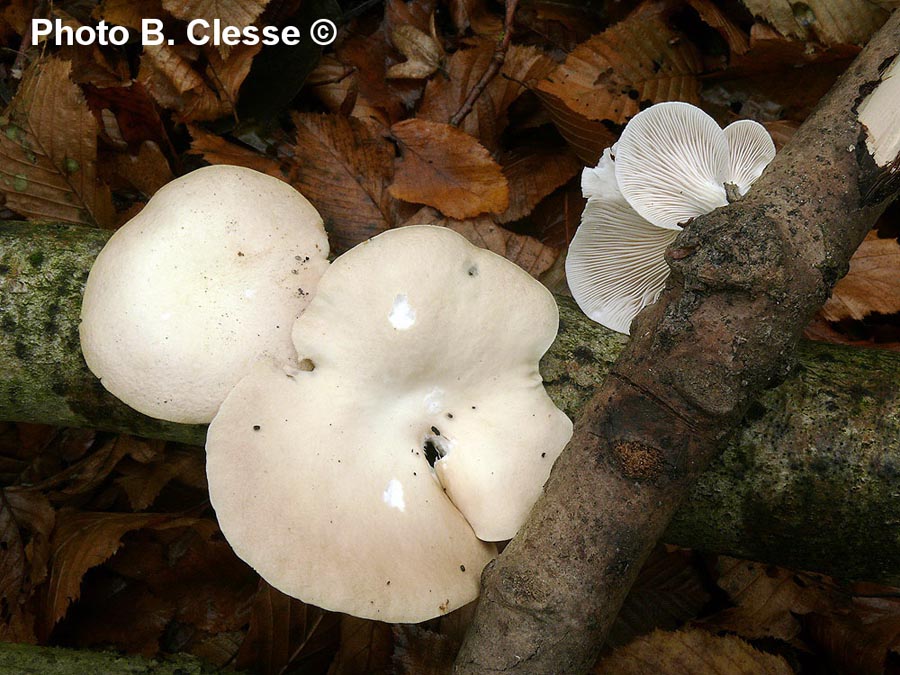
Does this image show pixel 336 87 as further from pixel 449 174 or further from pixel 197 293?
pixel 197 293

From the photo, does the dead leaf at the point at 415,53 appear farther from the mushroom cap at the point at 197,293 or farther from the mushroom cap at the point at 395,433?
the mushroom cap at the point at 395,433

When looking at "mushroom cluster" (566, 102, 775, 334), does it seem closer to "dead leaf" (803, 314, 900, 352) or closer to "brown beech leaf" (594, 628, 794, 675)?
"dead leaf" (803, 314, 900, 352)

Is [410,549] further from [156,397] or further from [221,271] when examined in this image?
[221,271]

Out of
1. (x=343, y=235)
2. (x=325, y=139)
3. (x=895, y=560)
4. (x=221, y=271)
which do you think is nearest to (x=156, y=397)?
(x=221, y=271)

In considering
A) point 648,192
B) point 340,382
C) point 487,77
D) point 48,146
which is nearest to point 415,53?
point 487,77

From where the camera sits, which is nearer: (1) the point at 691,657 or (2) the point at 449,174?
(1) the point at 691,657

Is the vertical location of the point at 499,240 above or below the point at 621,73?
below
